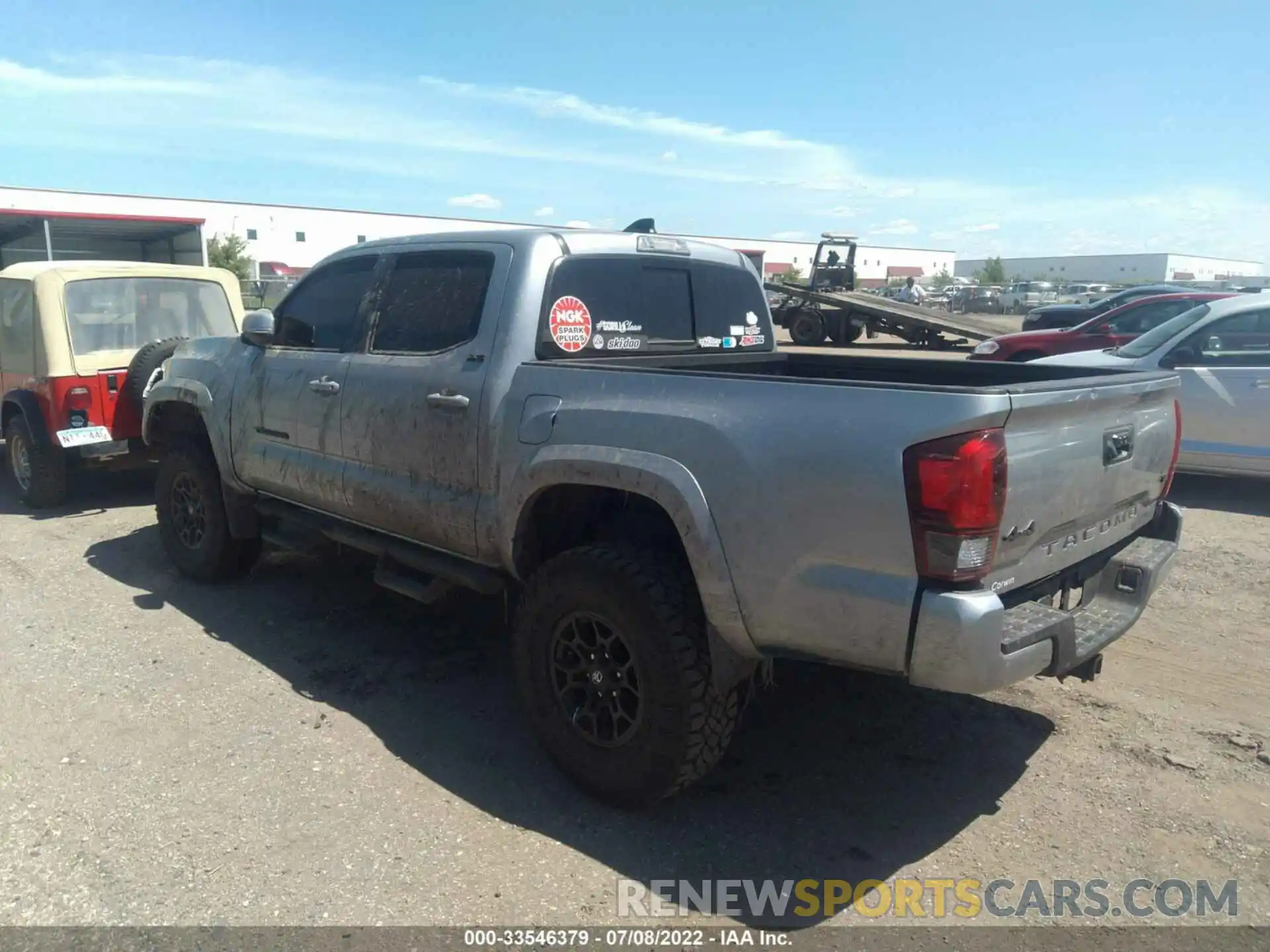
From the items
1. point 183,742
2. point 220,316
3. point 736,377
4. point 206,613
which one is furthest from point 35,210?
point 736,377

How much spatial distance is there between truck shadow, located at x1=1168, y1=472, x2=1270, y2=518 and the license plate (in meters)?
8.32

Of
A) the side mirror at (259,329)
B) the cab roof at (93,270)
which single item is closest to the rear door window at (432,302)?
the side mirror at (259,329)

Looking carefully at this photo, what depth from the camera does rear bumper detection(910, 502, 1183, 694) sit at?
2.62 metres

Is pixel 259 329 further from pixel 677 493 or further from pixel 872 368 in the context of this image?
pixel 872 368

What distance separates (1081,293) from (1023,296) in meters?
2.48

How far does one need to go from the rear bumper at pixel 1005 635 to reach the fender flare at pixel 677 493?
0.59 metres

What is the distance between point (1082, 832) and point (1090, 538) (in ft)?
3.30

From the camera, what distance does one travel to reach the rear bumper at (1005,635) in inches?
103

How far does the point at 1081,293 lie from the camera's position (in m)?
44.1

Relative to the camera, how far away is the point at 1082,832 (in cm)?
326

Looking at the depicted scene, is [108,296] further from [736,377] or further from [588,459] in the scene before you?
[736,377]

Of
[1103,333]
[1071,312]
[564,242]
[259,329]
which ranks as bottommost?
[1071,312]

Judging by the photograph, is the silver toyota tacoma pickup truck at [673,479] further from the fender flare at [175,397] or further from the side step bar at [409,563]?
the fender flare at [175,397]

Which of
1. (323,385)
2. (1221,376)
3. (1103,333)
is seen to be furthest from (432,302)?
(1103,333)
